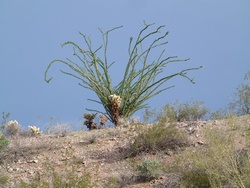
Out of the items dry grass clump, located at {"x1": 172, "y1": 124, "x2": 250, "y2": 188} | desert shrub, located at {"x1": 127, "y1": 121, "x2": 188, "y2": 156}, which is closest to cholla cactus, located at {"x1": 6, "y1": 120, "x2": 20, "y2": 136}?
desert shrub, located at {"x1": 127, "y1": 121, "x2": 188, "y2": 156}

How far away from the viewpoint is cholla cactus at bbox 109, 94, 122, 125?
11.5 m

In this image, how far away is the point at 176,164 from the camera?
23.7 feet

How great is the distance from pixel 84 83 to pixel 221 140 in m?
6.30

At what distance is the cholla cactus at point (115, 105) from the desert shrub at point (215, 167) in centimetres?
452

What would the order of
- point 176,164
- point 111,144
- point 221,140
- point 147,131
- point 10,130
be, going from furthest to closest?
point 10,130
point 111,144
point 147,131
point 176,164
point 221,140

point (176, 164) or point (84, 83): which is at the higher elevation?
point (84, 83)

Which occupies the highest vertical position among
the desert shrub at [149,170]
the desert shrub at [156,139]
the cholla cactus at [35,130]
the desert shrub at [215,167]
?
the cholla cactus at [35,130]

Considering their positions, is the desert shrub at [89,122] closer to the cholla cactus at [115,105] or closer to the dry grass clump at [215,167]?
the cholla cactus at [115,105]

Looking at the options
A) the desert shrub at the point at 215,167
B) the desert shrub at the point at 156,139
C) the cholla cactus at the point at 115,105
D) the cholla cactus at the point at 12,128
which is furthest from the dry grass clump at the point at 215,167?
the cholla cactus at the point at 12,128

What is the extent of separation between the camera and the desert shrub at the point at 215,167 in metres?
5.75

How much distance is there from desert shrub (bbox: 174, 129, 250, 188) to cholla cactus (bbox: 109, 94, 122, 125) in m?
4.52

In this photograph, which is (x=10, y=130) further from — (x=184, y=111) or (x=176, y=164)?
(x=176, y=164)

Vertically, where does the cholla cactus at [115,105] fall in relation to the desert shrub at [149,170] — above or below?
above

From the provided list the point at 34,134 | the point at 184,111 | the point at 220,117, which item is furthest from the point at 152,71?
the point at 34,134
